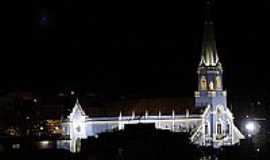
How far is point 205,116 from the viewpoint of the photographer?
313 feet

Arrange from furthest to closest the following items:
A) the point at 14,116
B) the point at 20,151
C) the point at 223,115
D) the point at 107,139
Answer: the point at 223,115, the point at 14,116, the point at 107,139, the point at 20,151

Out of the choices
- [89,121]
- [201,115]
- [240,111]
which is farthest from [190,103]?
[240,111]

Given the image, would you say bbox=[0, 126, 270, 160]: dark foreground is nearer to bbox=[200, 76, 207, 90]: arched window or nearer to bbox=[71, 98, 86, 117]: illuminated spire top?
bbox=[200, 76, 207, 90]: arched window

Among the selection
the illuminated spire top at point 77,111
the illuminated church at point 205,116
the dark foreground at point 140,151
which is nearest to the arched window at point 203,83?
the illuminated church at point 205,116

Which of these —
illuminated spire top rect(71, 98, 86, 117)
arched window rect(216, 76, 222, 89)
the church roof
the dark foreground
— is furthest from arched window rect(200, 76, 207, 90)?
the dark foreground

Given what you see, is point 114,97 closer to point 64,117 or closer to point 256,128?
point 64,117

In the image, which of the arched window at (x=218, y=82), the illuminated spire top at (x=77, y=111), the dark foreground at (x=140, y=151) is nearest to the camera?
the dark foreground at (x=140, y=151)

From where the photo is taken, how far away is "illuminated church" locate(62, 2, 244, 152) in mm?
95188

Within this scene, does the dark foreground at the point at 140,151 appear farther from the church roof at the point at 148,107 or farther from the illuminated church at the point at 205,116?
the church roof at the point at 148,107

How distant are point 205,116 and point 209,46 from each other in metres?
7.84

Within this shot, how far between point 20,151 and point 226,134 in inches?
1744

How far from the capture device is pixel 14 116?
90.6 metres

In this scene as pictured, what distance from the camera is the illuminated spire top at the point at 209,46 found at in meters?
96.5

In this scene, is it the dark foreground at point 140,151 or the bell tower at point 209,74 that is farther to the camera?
the bell tower at point 209,74
